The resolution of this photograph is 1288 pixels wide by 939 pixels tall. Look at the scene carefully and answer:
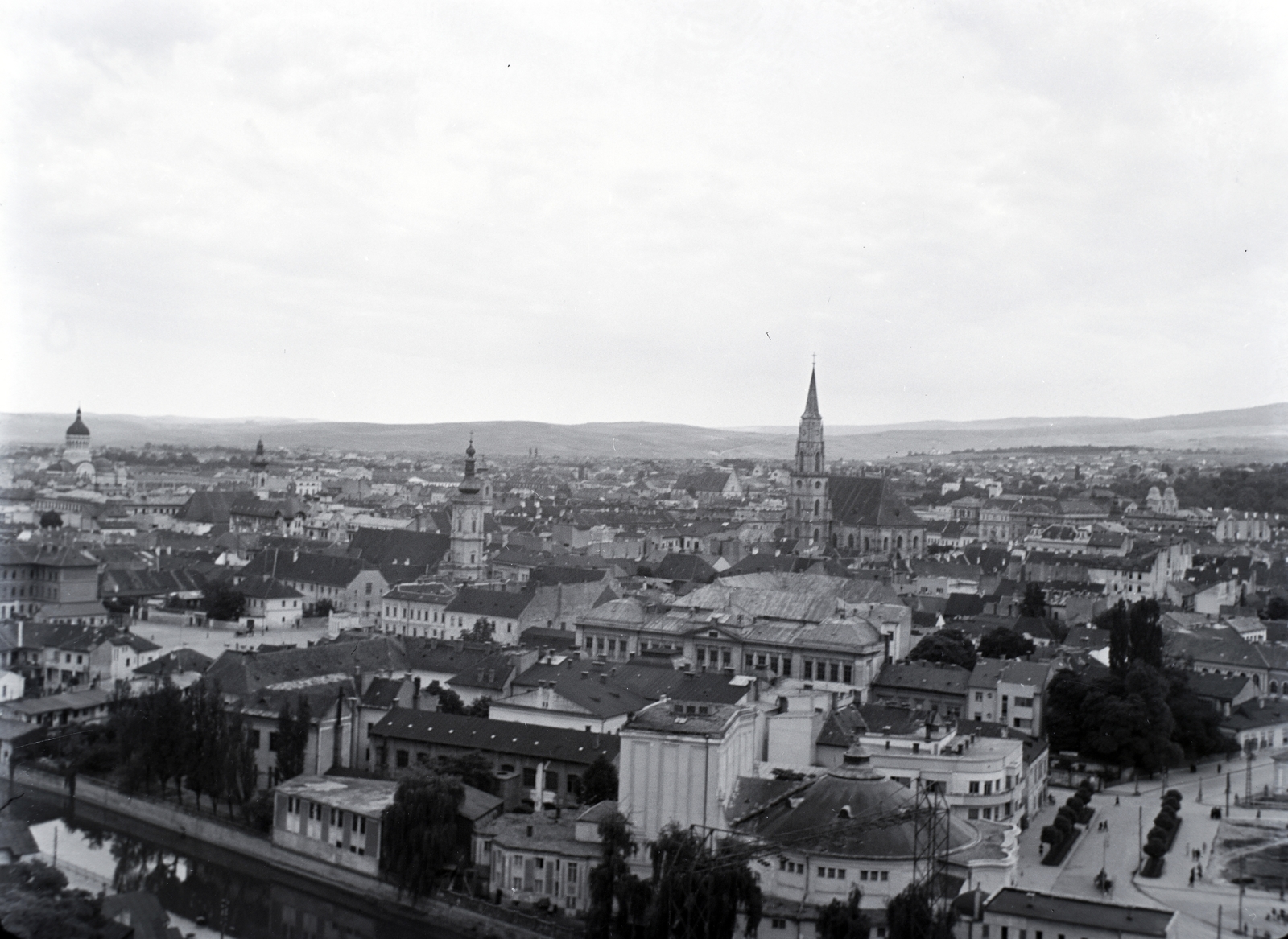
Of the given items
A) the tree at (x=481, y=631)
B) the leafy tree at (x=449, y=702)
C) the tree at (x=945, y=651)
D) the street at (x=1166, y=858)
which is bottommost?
the street at (x=1166, y=858)

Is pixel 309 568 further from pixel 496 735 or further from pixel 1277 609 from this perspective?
pixel 1277 609

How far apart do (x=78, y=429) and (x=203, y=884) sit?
58.9m

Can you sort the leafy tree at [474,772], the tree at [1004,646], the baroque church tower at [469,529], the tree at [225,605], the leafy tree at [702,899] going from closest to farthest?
the leafy tree at [702,899] → the leafy tree at [474,772] → the tree at [1004,646] → the tree at [225,605] → the baroque church tower at [469,529]

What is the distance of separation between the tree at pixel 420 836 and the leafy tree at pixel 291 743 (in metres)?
3.22

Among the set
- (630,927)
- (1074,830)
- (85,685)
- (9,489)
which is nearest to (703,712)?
(630,927)

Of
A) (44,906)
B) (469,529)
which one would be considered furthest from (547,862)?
(469,529)

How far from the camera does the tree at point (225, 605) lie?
112 feet

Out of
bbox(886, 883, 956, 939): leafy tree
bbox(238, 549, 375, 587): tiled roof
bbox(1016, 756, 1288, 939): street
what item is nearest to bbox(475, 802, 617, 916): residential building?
bbox(886, 883, 956, 939): leafy tree

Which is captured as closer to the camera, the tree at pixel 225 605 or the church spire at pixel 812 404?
the tree at pixel 225 605

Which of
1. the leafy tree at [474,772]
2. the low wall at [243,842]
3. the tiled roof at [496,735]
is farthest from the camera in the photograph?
the tiled roof at [496,735]

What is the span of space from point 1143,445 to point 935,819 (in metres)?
97.0

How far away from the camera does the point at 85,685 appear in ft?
80.8

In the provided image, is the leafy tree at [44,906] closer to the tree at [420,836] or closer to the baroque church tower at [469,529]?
the tree at [420,836]

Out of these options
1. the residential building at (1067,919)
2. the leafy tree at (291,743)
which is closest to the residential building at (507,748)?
the leafy tree at (291,743)
